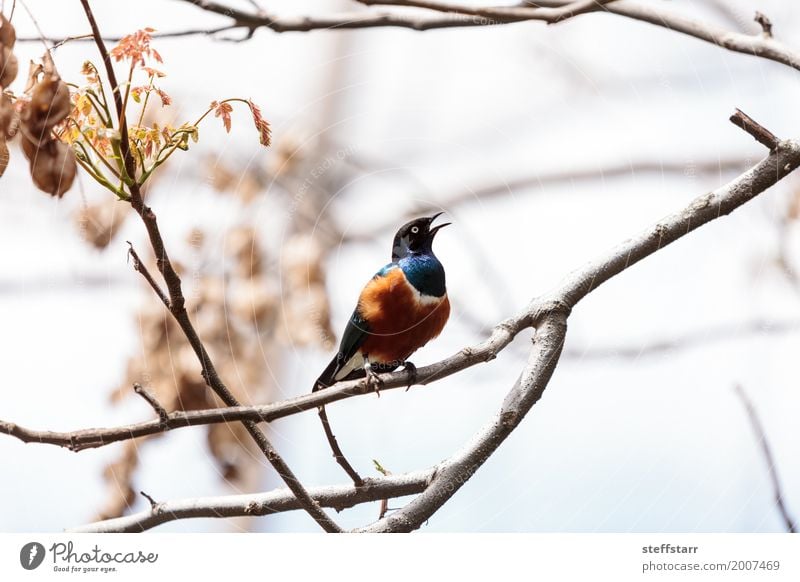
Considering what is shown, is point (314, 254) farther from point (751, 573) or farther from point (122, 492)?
point (751, 573)

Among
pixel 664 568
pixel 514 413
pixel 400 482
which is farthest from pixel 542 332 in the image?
pixel 664 568

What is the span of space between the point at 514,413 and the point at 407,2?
717mm

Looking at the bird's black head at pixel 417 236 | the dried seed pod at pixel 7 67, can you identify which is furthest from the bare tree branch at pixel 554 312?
the dried seed pod at pixel 7 67

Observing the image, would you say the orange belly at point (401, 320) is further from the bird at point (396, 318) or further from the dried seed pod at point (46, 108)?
the dried seed pod at point (46, 108)

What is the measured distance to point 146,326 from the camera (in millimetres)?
1407

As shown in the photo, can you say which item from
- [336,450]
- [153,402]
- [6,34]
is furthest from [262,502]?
[6,34]

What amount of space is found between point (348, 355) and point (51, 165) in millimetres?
550

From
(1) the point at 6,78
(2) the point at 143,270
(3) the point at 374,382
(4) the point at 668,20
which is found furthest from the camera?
(4) the point at 668,20

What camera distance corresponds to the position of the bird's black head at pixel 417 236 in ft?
4.24

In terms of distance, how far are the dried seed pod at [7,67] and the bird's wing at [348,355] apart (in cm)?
58

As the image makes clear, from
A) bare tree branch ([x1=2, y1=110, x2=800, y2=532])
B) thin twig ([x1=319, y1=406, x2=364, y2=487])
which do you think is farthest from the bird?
thin twig ([x1=319, y1=406, x2=364, y2=487])

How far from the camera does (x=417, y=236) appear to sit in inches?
51.0

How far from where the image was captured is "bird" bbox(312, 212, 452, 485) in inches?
49.4

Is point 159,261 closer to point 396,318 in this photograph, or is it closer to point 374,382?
point 374,382
